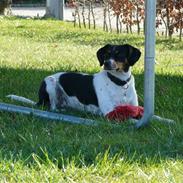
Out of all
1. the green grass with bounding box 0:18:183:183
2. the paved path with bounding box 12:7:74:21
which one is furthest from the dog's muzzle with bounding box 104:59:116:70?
the paved path with bounding box 12:7:74:21

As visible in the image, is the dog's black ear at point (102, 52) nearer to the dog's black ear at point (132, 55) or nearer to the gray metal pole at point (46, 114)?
the dog's black ear at point (132, 55)

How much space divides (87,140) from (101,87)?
60.5 inches

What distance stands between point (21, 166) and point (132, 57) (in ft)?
8.45

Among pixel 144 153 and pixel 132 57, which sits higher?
pixel 132 57

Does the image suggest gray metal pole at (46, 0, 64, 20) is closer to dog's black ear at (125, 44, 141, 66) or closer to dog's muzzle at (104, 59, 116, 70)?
dog's black ear at (125, 44, 141, 66)

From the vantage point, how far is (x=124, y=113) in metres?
6.38

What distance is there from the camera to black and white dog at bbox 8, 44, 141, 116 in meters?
6.64

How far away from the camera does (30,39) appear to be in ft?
48.0

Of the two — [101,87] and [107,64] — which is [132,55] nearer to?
[107,64]

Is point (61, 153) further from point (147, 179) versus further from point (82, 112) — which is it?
point (82, 112)

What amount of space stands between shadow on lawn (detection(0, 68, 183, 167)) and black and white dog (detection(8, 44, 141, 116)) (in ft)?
1.53

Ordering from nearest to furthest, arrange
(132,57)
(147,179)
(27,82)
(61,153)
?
(147,179)
(61,153)
(132,57)
(27,82)

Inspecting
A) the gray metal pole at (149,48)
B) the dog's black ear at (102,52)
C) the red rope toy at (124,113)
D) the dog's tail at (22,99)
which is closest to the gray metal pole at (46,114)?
the red rope toy at (124,113)

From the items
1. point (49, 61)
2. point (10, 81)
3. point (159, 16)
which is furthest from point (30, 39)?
point (10, 81)
